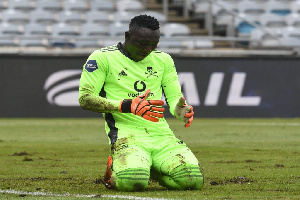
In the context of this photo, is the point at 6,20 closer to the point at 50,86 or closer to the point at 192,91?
the point at 50,86

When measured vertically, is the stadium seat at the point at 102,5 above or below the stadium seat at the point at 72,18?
above

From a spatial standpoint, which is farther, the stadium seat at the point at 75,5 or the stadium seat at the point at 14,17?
the stadium seat at the point at 75,5

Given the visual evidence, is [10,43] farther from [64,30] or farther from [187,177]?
[187,177]

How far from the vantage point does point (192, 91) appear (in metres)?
18.4

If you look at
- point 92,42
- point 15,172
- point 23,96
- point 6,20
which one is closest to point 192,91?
point 92,42

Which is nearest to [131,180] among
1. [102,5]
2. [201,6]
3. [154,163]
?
[154,163]

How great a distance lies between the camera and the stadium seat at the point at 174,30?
20.6 m

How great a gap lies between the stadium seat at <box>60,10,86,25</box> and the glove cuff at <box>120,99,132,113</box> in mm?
15483

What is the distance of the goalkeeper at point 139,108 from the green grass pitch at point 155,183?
6.3 inches

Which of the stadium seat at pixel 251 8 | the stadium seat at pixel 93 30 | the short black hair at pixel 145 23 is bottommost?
the stadium seat at pixel 93 30

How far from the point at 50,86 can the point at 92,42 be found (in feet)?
5.68

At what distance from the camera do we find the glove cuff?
590cm

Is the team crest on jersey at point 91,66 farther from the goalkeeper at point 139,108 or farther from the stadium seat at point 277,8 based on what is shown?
the stadium seat at point 277,8

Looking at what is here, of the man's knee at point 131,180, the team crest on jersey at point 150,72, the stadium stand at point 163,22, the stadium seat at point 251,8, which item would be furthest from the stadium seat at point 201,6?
the man's knee at point 131,180
